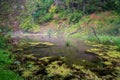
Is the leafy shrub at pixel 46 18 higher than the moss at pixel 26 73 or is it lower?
higher

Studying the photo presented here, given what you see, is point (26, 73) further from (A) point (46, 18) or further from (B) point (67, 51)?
(A) point (46, 18)

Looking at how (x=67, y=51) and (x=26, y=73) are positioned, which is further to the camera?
(x=67, y=51)

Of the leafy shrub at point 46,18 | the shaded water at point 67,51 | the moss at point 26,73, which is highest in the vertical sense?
the leafy shrub at point 46,18

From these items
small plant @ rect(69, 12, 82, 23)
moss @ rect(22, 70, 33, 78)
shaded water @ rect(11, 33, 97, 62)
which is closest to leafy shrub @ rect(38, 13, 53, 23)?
small plant @ rect(69, 12, 82, 23)

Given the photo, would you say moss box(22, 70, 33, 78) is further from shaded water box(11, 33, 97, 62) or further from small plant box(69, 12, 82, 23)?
small plant box(69, 12, 82, 23)

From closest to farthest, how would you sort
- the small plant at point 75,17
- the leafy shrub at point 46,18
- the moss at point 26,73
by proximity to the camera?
1. the moss at point 26,73
2. the small plant at point 75,17
3. the leafy shrub at point 46,18

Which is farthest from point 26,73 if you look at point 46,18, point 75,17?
point 46,18

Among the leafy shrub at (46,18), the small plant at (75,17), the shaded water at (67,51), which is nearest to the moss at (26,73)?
the shaded water at (67,51)

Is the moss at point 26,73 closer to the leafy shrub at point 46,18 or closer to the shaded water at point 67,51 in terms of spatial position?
the shaded water at point 67,51

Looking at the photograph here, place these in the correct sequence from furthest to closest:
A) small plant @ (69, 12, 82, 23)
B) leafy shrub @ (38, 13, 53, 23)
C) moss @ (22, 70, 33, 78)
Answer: leafy shrub @ (38, 13, 53, 23), small plant @ (69, 12, 82, 23), moss @ (22, 70, 33, 78)

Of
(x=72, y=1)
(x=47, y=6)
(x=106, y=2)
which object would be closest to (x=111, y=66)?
(x=106, y=2)

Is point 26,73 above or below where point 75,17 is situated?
below

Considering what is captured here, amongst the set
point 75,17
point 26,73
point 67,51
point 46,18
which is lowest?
point 67,51

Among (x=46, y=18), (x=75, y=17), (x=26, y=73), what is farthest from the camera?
(x=46, y=18)
